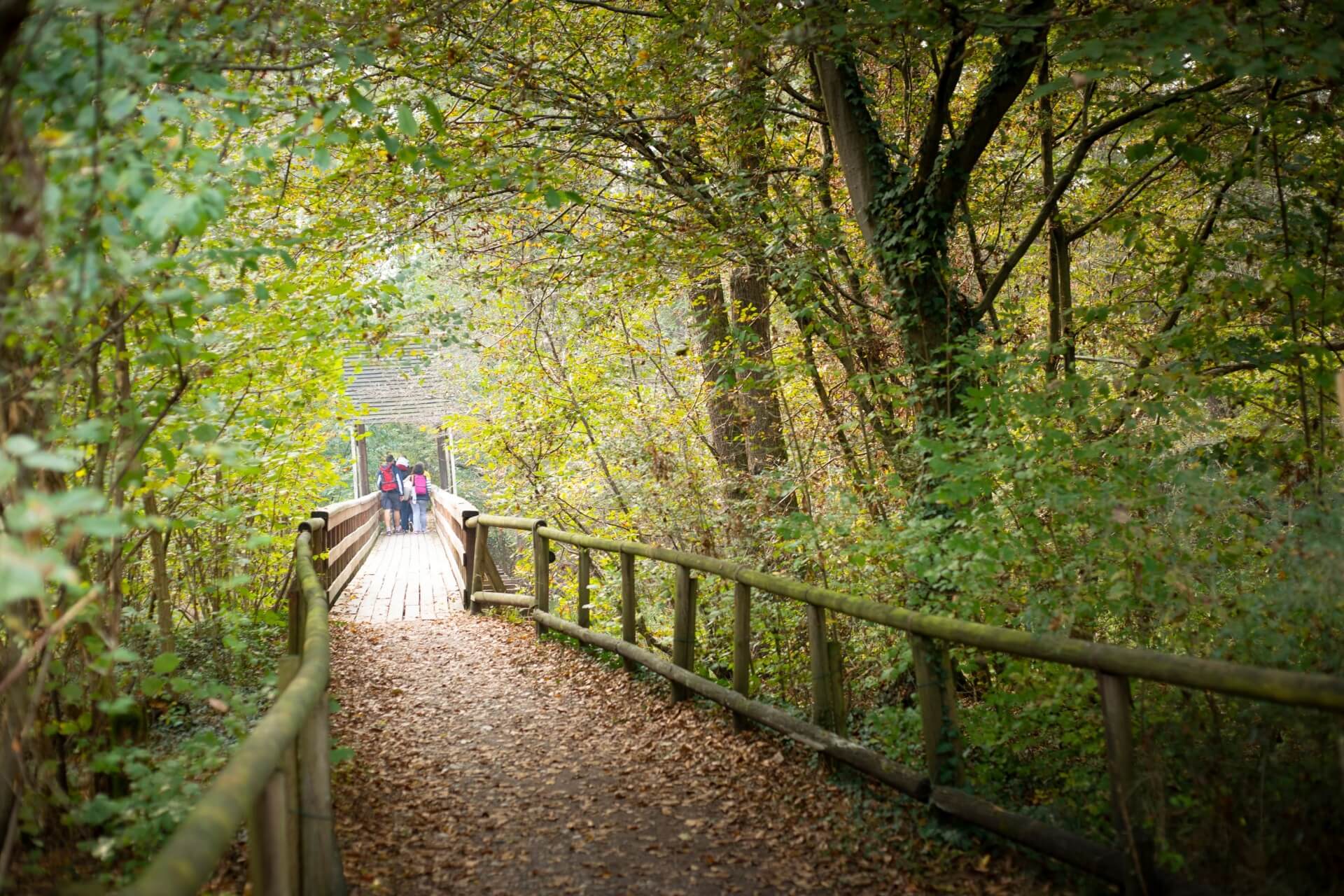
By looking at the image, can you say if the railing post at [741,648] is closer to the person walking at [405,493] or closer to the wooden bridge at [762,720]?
the wooden bridge at [762,720]

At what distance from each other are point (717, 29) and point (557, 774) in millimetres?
4684

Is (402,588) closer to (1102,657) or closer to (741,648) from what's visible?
(741,648)

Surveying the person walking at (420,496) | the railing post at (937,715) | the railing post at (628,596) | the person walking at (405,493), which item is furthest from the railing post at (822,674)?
the person walking at (420,496)

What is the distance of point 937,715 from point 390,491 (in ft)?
71.6

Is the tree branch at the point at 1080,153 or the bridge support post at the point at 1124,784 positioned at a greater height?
the tree branch at the point at 1080,153

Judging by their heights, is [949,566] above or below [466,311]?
below

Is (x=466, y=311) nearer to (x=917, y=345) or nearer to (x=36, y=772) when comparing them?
(x=917, y=345)

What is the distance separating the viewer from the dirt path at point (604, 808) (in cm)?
427

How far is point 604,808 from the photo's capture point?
16.8ft

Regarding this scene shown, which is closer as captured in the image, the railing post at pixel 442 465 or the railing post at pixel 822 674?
the railing post at pixel 822 674

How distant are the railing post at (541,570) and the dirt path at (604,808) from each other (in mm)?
1838

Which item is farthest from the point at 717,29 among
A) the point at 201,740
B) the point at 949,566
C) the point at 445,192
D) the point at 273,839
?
the point at 273,839

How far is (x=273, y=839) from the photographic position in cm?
266

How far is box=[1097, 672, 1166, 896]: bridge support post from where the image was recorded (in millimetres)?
3391
